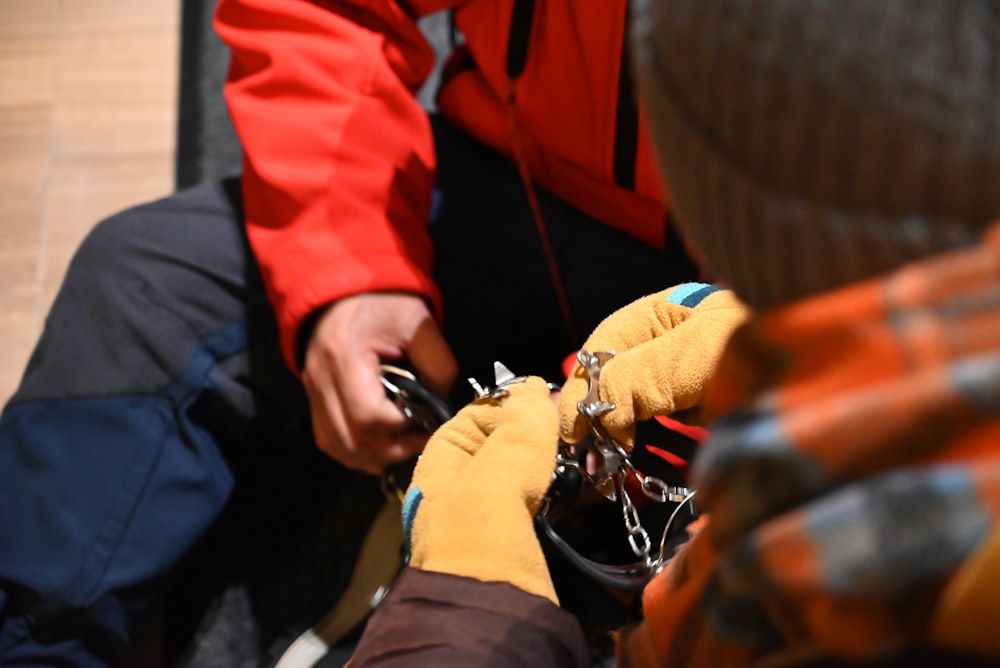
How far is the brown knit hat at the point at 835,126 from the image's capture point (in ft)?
0.49

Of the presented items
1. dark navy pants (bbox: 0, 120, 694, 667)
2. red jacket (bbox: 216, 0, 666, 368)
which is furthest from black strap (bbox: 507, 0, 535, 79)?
dark navy pants (bbox: 0, 120, 694, 667)

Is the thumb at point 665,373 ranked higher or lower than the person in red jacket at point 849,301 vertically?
lower

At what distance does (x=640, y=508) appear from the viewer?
42 centimetres

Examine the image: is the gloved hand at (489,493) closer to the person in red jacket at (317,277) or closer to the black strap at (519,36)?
the person in red jacket at (317,277)

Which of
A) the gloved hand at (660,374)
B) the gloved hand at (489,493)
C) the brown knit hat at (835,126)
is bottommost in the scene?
the gloved hand at (489,493)

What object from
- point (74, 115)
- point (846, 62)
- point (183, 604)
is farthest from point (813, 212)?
point (74, 115)

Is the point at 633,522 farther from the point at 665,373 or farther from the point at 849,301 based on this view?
the point at 849,301

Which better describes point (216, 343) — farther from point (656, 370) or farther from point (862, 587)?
point (862, 587)

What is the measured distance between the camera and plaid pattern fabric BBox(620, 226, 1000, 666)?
0.50ft

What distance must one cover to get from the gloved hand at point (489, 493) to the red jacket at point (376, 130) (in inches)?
7.0

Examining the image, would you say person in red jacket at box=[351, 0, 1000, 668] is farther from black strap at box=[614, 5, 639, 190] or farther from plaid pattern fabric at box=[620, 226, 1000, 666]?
black strap at box=[614, 5, 639, 190]

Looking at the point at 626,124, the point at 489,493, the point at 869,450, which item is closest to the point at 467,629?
the point at 489,493

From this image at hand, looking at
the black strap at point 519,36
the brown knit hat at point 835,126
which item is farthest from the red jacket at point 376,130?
the brown knit hat at point 835,126

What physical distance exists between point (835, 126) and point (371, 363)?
393 millimetres
